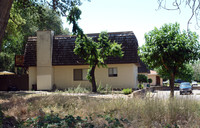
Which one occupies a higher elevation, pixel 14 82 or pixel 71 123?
pixel 14 82

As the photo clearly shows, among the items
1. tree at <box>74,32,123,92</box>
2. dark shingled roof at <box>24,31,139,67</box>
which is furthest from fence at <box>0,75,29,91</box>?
tree at <box>74,32,123,92</box>

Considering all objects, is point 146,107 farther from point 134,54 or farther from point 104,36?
point 134,54

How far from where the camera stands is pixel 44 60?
23.3 metres

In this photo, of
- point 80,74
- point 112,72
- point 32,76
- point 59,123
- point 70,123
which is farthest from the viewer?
point 80,74

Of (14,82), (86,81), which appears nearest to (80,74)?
(86,81)

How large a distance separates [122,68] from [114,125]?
1694 cm

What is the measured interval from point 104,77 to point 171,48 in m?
10.8

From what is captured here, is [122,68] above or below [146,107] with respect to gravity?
above

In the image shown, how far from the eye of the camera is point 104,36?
776 inches

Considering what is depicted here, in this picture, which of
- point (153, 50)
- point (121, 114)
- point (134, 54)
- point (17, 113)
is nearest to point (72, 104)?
point (17, 113)

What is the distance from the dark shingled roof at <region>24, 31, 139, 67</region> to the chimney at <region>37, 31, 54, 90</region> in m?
0.53

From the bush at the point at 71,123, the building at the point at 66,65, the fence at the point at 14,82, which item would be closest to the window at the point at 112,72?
the building at the point at 66,65

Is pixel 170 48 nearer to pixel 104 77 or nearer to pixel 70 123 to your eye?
pixel 70 123

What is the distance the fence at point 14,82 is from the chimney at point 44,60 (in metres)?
1.89
